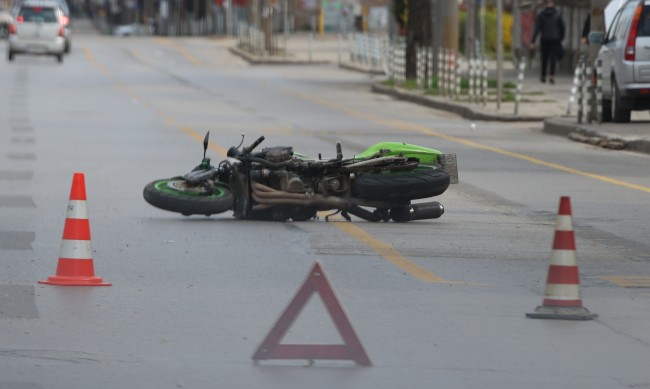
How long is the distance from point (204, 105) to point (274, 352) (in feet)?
84.6

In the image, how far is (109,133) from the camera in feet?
81.0

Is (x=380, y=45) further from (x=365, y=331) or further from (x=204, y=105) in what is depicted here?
(x=365, y=331)

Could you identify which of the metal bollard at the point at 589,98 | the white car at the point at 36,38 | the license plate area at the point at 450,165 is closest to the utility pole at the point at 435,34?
the white car at the point at 36,38

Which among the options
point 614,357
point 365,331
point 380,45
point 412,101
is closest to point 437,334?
point 365,331

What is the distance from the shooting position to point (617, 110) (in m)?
25.6

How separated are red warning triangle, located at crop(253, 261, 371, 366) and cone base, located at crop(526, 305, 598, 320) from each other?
168 centimetres

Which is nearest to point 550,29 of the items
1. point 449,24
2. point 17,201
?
point 449,24

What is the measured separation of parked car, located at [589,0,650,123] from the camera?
24828 mm

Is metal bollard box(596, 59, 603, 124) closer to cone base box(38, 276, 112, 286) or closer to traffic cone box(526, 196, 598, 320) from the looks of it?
cone base box(38, 276, 112, 286)

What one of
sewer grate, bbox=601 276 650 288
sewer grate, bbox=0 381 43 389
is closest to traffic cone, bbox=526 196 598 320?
sewer grate, bbox=601 276 650 288

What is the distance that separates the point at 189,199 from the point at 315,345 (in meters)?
5.70

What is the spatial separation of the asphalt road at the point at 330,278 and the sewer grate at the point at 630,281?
0.04 metres

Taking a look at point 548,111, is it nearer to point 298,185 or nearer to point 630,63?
point 630,63

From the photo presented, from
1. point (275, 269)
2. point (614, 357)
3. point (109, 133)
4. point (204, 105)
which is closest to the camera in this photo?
point (614, 357)
